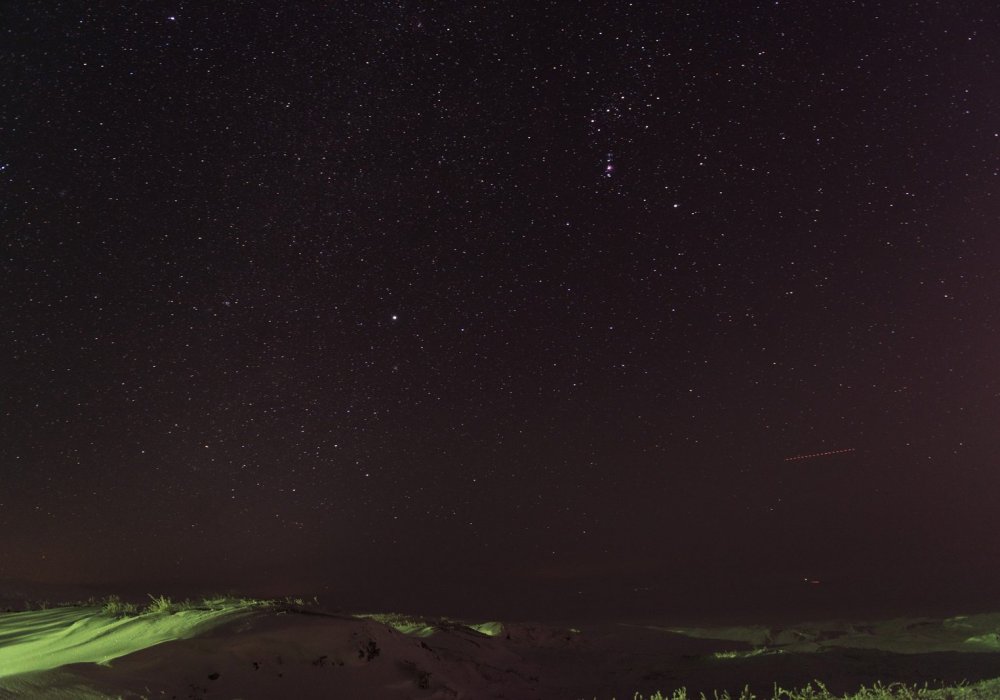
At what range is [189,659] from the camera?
31.9ft

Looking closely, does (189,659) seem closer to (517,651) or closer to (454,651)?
(454,651)

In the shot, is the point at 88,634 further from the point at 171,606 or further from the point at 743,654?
the point at 743,654

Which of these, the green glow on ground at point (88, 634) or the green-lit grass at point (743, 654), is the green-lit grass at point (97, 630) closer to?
the green glow on ground at point (88, 634)

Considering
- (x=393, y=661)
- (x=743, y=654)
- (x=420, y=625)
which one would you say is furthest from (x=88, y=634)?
(x=743, y=654)

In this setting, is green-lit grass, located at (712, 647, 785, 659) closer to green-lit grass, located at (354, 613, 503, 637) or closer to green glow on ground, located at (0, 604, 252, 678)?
green-lit grass, located at (354, 613, 503, 637)

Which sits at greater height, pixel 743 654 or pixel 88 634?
pixel 88 634

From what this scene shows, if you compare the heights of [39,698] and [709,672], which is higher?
[39,698]

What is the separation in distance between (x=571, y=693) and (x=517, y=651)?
487cm

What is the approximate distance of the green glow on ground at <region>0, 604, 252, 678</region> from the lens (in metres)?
9.68

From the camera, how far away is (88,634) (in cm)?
1140

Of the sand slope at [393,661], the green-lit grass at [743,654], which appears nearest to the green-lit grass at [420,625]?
the sand slope at [393,661]

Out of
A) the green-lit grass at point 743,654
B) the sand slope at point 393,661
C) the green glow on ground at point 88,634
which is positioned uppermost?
the green glow on ground at point 88,634

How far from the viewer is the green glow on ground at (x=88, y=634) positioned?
9.68m

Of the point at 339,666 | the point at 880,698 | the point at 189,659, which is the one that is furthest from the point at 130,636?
the point at 880,698
